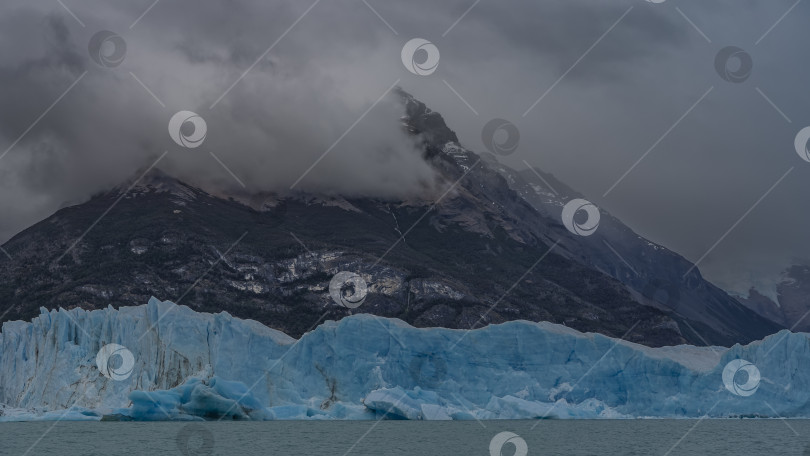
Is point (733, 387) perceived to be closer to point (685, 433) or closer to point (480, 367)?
point (685, 433)

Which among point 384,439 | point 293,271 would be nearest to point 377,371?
point 384,439

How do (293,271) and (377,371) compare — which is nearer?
(377,371)

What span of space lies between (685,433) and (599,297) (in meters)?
106

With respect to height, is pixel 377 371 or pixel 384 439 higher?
pixel 377 371

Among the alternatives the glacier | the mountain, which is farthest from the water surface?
the mountain

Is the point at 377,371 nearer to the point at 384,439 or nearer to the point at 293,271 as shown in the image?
the point at 384,439

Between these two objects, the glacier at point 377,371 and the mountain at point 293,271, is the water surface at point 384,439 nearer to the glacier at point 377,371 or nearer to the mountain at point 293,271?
the glacier at point 377,371

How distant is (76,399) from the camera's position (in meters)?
69.5

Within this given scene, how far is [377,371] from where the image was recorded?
70625mm

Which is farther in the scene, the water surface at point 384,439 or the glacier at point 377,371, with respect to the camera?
the glacier at point 377,371

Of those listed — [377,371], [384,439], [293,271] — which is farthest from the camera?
[293,271]

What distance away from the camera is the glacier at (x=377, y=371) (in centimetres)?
6944

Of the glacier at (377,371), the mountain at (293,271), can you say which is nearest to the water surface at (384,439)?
the glacier at (377,371)

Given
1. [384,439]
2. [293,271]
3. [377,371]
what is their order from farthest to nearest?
[293,271]
[377,371]
[384,439]
